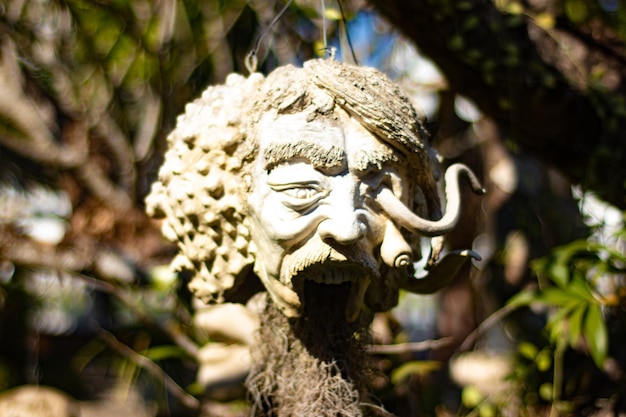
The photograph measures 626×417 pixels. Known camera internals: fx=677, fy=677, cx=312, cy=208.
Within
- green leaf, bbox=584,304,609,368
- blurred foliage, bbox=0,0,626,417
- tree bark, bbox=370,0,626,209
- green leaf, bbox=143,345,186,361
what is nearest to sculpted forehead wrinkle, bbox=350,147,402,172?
green leaf, bbox=584,304,609,368

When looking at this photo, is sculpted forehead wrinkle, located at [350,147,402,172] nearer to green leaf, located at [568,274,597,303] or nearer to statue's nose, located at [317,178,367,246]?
statue's nose, located at [317,178,367,246]

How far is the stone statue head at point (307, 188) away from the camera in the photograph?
0.86m

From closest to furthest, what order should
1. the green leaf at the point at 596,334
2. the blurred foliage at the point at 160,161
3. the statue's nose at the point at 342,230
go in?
the statue's nose at the point at 342,230 < the green leaf at the point at 596,334 < the blurred foliage at the point at 160,161

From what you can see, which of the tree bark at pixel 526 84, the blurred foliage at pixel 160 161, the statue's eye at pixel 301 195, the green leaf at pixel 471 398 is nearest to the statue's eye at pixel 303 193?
the statue's eye at pixel 301 195

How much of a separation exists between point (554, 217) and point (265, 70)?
3.50 ft

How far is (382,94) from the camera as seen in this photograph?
0.92 m

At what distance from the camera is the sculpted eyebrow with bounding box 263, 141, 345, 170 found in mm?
854

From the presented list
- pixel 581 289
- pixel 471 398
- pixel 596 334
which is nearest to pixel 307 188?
pixel 596 334

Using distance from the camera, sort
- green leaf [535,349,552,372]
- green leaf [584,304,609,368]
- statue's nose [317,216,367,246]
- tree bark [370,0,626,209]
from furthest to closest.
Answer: green leaf [535,349,552,372], tree bark [370,0,626,209], green leaf [584,304,609,368], statue's nose [317,216,367,246]

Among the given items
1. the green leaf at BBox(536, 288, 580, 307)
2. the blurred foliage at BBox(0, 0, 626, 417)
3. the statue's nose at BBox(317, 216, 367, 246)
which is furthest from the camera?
the blurred foliage at BBox(0, 0, 626, 417)

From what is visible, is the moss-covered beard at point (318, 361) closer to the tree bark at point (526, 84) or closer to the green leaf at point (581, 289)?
the green leaf at point (581, 289)

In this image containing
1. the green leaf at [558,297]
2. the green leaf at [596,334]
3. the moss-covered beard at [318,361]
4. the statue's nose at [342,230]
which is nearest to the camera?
the statue's nose at [342,230]

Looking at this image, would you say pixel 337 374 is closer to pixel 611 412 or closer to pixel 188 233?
pixel 188 233

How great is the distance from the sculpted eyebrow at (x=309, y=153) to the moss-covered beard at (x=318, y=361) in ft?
0.81
